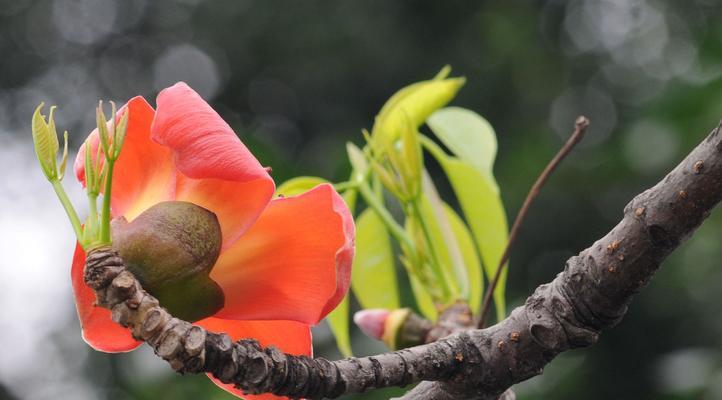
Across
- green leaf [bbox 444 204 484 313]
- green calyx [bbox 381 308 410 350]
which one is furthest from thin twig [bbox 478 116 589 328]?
green leaf [bbox 444 204 484 313]

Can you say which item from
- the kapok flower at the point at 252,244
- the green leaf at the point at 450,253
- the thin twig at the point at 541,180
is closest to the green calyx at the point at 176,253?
the kapok flower at the point at 252,244

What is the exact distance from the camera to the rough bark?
24.7 inches

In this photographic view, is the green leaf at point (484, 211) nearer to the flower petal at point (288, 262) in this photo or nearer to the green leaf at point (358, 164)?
the green leaf at point (358, 164)

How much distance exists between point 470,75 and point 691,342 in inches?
132

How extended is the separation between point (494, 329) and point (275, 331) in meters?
0.18

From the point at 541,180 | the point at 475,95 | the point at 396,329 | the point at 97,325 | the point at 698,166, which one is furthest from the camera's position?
the point at 475,95

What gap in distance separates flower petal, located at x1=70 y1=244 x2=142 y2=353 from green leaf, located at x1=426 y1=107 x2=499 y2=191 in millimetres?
536

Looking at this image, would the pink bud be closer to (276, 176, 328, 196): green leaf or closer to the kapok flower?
(276, 176, 328, 196): green leaf

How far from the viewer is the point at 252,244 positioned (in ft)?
2.53

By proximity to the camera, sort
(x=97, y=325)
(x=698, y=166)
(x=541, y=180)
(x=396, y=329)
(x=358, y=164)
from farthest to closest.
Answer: (x=358, y=164) < (x=396, y=329) < (x=541, y=180) < (x=97, y=325) < (x=698, y=166)

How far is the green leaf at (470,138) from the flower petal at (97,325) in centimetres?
54

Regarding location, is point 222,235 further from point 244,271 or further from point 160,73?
point 160,73

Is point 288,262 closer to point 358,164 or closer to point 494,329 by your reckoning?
point 494,329

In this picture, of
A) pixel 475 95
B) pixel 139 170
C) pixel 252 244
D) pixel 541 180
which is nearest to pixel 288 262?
pixel 252 244
